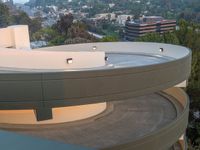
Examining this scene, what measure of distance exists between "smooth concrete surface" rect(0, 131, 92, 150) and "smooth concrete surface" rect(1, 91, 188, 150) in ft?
20.5

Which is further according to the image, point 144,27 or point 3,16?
point 144,27

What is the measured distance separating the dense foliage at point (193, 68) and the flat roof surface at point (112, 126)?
8.42m

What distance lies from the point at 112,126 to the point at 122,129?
1.26 ft

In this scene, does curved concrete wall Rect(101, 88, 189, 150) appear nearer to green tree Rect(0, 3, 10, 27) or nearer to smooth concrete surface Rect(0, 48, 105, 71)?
smooth concrete surface Rect(0, 48, 105, 71)

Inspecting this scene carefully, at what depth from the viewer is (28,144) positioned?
2281 millimetres

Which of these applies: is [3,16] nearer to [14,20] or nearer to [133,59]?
[14,20]

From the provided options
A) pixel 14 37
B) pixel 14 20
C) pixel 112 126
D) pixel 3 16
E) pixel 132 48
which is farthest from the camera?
pixel 14 20

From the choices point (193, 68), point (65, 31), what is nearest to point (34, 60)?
point (193, 68)

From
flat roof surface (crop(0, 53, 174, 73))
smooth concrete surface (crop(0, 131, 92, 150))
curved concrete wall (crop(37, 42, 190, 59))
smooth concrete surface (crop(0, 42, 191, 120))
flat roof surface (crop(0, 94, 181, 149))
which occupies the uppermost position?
smooth concrete surface (crop(0, 131, 92, 150))

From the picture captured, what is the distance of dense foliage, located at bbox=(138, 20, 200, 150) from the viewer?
22.3m

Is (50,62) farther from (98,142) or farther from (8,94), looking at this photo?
(98,142)

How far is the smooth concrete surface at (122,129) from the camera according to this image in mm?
9430

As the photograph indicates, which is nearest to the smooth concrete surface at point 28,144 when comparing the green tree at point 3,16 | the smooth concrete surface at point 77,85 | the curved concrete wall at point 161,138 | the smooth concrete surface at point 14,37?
the smooth concrete surface at point 77,85

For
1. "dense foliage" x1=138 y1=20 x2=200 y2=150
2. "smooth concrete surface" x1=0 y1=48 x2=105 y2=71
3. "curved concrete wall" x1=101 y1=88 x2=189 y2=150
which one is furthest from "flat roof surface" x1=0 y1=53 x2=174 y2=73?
"dense foliage" x1=138 y1=20 x2=200 y2=150
